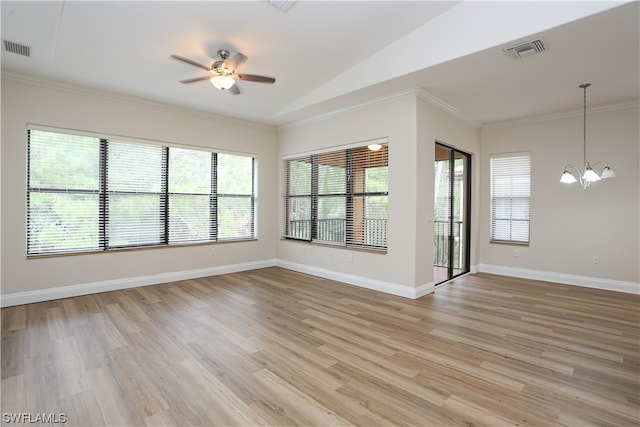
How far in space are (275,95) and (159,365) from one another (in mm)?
3899

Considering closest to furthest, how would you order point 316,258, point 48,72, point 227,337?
1. point 227,337
2. point 48,72
3. point 316,258

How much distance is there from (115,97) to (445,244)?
582 cm

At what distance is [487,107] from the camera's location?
495 centimetres

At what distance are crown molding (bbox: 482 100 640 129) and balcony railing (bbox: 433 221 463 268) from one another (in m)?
1.93

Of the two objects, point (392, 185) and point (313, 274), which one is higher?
point (392, 185)

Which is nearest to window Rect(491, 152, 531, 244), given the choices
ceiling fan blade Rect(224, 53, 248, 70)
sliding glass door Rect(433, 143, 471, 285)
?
sliding glass door Rect(433, 143, 471, 285)

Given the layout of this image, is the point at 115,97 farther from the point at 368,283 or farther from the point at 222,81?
the point at 368,283

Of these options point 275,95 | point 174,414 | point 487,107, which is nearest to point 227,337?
point 174,414

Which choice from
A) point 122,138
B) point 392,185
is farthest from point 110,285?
point 392,185

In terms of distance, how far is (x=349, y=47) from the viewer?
381cm

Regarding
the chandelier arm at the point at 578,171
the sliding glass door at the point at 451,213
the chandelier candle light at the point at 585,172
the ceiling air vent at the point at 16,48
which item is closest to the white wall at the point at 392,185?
the sliding glass door at the point at 451,213

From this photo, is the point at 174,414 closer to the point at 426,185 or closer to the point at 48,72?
the point at 426,185

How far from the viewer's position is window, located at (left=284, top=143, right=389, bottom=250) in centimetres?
488

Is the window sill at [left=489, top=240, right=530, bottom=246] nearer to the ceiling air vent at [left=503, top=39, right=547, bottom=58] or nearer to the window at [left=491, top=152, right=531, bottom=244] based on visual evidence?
the window at [left=491, top=152, right=531, bottom=244]
